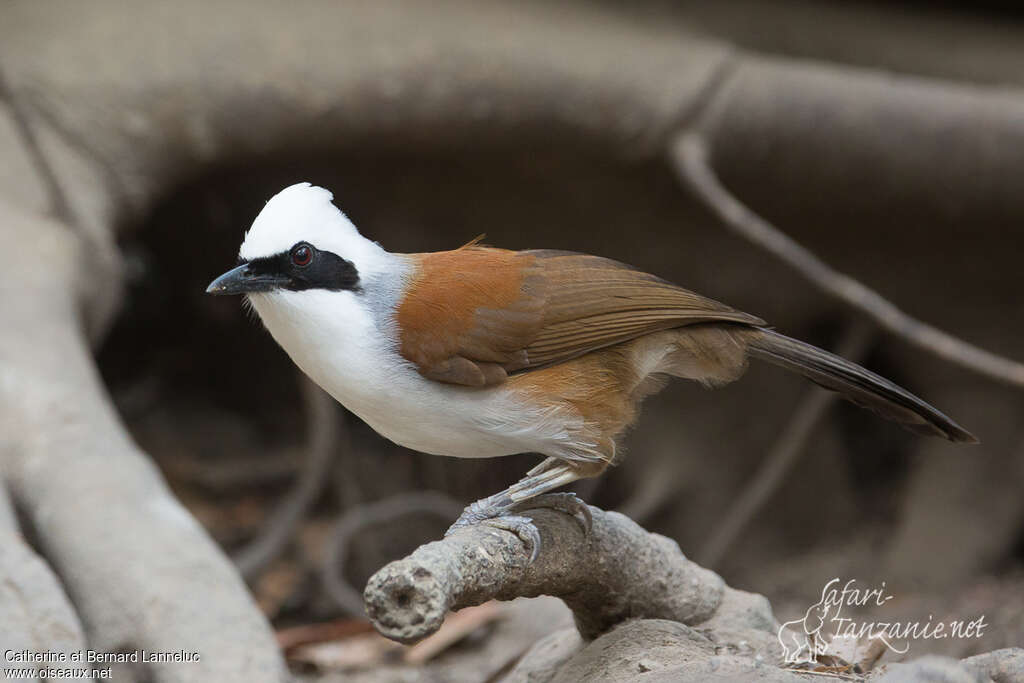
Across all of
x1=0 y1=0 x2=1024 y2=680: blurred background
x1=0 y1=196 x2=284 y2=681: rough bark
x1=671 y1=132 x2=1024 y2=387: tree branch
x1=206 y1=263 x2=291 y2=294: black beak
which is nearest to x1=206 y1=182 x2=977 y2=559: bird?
x1=206 y1=263 x2=291 y2=294: black beak

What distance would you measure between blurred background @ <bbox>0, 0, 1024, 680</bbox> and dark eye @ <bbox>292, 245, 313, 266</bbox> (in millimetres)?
2404

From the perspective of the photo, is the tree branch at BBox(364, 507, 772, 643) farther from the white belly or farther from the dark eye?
the dark eye

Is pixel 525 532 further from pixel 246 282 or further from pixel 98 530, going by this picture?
pixel 98 530

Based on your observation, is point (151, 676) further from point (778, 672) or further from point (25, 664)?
point (778, 672)

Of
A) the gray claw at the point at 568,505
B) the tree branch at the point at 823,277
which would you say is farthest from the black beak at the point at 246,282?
the tree branch at the point at 823,277

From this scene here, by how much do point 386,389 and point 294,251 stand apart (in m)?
0.36

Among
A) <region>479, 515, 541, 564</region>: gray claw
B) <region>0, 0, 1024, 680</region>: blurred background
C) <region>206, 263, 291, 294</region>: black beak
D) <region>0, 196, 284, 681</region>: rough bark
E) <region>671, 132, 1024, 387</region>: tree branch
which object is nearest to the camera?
<region>206, 263, 291, 294</region>: black beak

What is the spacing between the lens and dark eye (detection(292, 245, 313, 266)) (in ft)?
8.33

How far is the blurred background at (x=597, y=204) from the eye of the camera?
17.3ft

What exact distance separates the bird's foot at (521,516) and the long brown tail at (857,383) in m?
0.66


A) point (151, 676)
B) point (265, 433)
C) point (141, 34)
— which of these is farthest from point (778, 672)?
point (265, 433)

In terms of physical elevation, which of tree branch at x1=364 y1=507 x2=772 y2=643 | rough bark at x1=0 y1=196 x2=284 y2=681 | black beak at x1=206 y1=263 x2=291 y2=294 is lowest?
rough bark at x1=0 y1=196 x2=284 y2=681

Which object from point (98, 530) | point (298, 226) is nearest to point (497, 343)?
point (298, 226)

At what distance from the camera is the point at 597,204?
19.5 ft
